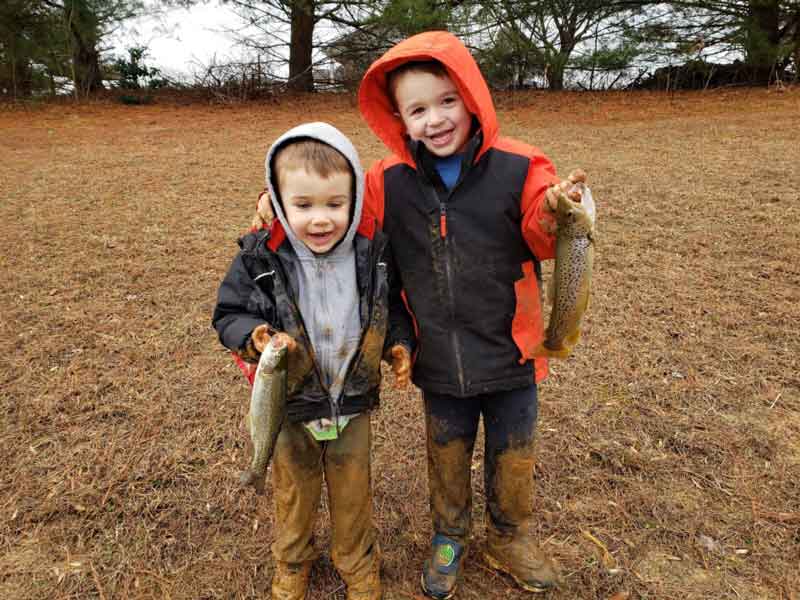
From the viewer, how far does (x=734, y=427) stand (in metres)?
3.40

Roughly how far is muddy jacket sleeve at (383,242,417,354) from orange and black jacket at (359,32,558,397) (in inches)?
1.1

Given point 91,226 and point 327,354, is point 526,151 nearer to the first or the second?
point 327,354

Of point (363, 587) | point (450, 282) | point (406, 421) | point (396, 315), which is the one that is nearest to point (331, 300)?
point (396, 315)

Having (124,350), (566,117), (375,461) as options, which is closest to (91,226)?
(124,350)

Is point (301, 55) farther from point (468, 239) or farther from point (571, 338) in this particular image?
point (571, 338)

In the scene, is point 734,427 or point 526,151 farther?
point 734,427

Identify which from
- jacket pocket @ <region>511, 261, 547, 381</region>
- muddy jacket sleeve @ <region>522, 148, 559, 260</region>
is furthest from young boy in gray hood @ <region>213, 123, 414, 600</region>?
muddy jacket sleeve @ <region>522, 148, 559, 260</region>

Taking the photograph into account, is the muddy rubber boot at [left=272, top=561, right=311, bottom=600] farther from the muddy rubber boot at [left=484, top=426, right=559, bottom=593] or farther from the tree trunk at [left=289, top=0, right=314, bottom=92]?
the tree trunk at [left=289, top=0, right=314, bottom=92]

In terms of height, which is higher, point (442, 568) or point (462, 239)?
point (462, 239)

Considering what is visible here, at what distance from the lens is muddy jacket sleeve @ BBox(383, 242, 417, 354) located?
2.29 m

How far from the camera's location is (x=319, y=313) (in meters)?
2.16

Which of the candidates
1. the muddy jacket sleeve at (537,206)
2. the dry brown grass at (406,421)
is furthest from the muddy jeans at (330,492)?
the muddy jacket sleeve at (537,206)

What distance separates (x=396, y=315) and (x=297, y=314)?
410mm

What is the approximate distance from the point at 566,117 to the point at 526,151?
12293 mm
